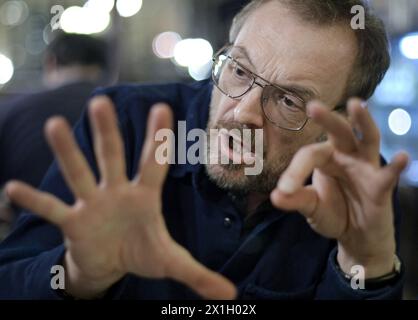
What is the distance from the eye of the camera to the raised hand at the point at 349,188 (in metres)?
0.72

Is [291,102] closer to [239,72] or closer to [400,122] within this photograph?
[239,72]

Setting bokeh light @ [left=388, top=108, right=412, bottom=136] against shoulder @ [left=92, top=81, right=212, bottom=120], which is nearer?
shoulder @ [left=92, top=81, right=212, bottom=120]

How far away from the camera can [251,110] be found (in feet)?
3.47

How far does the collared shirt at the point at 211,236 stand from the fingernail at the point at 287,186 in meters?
0.33

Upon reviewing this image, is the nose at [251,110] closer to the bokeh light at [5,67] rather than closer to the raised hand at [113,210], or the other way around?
the raised hand at [113,210]

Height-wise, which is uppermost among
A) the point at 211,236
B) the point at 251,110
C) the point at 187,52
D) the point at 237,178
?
the point at 187,52

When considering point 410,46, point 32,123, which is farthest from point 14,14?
point 410,46

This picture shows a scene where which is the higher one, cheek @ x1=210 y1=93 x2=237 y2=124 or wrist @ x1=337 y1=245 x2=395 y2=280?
cheek @ x1=210 y1=93 x2=237 y2=124

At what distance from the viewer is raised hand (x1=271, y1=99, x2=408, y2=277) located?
72cm

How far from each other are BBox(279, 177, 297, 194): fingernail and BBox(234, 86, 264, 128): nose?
354mm

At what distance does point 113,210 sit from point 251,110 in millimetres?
464

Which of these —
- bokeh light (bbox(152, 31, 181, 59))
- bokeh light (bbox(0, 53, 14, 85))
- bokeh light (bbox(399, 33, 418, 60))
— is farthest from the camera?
bokeh light (bbox(152, 31, 181, 59))

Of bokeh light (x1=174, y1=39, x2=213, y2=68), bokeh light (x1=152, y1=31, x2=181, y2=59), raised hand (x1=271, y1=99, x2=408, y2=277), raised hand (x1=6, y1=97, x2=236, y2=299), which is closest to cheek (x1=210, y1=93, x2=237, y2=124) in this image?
raised hand (x1=271, y1=99, x2=408, y2=277)

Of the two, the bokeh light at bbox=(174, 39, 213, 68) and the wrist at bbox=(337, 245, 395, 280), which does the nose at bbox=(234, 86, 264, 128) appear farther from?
the bokeh light at bbox=(174, 39, 213, 68)
